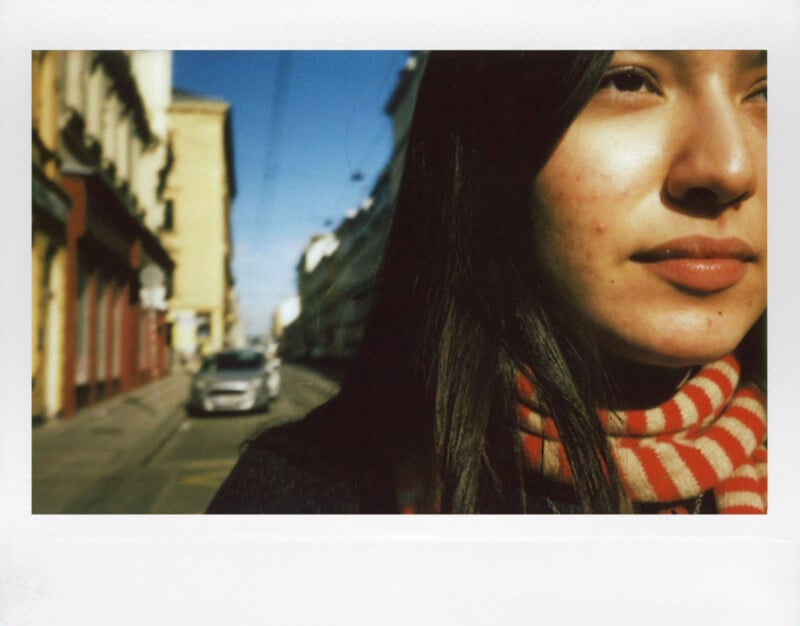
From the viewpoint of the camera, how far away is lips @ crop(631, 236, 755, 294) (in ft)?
6.77

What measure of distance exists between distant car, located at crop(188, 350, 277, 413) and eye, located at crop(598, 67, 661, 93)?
4.51 feet

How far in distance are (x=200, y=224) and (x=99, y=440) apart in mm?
1787

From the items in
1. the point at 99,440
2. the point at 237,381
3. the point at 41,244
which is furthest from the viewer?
the point at 99,440

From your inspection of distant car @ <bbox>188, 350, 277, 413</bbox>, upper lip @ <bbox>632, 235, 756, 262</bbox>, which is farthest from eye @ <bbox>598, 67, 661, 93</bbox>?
distant car @ <bbox>188, 350, 277, 413</bbox>

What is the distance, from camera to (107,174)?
7.35 m

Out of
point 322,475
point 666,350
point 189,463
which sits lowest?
point 189,463

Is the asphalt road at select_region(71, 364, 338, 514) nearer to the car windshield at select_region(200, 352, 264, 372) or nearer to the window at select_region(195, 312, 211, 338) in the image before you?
the car windshield at select_region(200, 352, 264, 372)

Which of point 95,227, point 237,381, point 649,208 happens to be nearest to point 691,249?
point 649,208

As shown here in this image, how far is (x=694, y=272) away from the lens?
2076 millimetres

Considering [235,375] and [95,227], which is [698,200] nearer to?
[235,375]
